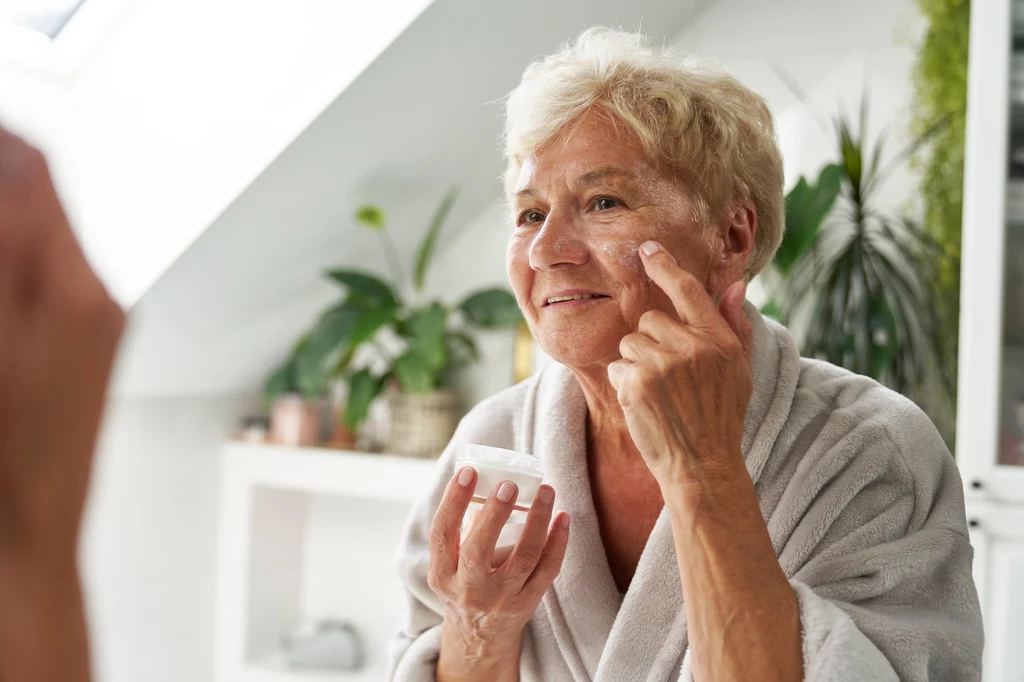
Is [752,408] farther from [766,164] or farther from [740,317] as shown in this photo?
[766,164]

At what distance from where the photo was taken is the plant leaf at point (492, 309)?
2.34 meters

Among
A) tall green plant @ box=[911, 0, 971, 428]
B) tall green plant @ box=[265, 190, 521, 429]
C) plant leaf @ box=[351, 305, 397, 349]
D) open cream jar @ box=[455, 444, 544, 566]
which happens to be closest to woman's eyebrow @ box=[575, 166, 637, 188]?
open cream jar @ box=[455, 444, 544, 566]

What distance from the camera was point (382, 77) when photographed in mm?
2039

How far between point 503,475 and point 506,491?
1.2 inches

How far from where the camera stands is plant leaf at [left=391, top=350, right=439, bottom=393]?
2338mm

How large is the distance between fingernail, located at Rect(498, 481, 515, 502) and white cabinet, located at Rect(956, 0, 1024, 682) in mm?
1236

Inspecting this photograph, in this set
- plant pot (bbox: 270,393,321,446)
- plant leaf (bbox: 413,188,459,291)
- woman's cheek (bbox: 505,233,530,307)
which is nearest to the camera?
woman's cheek (bbox: 505,233,530,307)

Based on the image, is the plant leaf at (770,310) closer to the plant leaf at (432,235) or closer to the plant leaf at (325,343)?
the plant leaf at (432,235)

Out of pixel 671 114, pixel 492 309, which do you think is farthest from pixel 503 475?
pixel 492 309

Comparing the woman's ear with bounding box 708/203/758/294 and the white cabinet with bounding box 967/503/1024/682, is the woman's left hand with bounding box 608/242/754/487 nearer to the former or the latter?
the woman's ear with bounding box 708/203/758/294

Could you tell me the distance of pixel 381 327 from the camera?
2.40 m

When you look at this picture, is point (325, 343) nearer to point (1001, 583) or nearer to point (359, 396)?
point (359, 396)

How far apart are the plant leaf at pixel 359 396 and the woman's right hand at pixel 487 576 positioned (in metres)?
1.34

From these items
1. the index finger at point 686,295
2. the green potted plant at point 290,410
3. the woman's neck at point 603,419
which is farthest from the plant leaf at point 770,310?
the green potted plant at point 290,410
